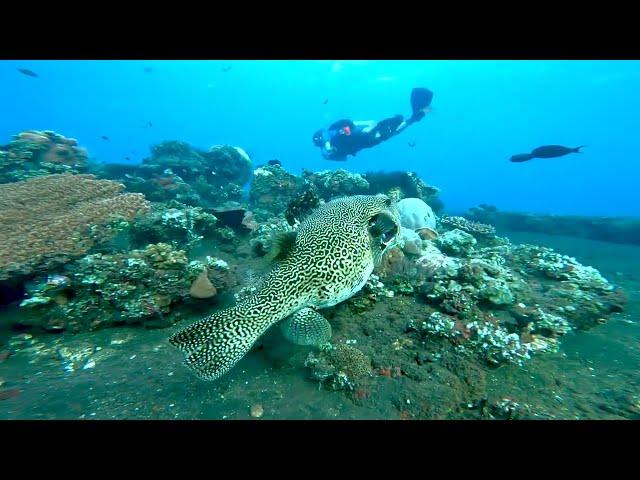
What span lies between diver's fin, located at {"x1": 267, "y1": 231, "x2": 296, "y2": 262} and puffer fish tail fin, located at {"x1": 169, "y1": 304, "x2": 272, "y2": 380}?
104 centimetres

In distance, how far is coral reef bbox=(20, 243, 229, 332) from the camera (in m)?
5.02

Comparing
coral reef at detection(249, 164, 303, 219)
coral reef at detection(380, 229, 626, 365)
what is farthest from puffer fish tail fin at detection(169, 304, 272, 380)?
coral reef at detection(249, 164, 303, 219)

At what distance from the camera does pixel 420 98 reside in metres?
21.5

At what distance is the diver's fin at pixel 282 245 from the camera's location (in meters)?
4.60

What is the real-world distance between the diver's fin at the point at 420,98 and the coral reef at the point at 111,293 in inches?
847

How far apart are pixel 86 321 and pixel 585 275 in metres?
11.5

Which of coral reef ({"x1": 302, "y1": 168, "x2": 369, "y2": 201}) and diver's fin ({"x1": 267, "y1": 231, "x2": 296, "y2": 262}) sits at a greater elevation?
coral reef ({"x1": 302, "y1": 168, "x2": 369, "y2": 201})

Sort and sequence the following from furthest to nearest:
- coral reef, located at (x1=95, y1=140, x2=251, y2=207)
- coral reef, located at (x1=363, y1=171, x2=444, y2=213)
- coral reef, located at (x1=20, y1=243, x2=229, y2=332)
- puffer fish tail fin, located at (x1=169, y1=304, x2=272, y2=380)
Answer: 1. coral reef, located at (x1=363, y1=171, x2=444, y2=213)
2. coral reef, located at (x1=95, y1=140, x2=251, y2=207)
3. coral reef, located at (x1=20, y1=243, x2=229, y2=332)
4. puffer fish tail fin, located at (x1=169, y1=304, x2=272, y2=380)

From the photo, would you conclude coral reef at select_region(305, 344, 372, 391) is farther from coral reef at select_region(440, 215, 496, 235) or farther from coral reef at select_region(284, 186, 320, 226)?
coral reef at select_region(440, 215, 496, 235)

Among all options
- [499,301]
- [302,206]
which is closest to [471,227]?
[499,301]
